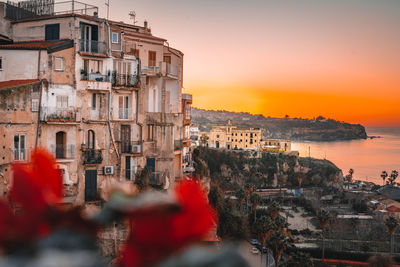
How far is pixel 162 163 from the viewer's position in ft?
97.0

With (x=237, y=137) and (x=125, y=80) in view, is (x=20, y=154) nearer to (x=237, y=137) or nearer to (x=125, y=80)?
(x=125, y=80)

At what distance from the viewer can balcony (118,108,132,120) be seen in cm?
2708

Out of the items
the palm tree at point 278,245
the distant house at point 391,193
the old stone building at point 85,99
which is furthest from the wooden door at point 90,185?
the distant house at point 391,193

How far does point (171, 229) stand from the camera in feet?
7.54

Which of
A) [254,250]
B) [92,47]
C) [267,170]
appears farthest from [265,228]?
[267,170]

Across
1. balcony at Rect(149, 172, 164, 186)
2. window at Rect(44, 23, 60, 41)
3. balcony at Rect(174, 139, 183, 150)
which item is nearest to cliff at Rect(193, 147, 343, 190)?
balcony at Rect(174, 139, 183, 150)

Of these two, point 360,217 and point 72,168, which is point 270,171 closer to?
point 360,217

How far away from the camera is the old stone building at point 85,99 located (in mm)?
22906

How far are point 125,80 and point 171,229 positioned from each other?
1003 inches

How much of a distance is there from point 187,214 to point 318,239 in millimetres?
53806

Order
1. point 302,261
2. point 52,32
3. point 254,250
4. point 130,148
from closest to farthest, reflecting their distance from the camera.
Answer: point 52,32 < point 130,148 < point 302,261 < point 254,250

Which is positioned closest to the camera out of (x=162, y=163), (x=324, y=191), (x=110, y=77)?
(x=110, y=77)

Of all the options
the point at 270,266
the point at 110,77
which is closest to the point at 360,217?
the point at 270,266

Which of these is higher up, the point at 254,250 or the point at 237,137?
the point at 237,137
